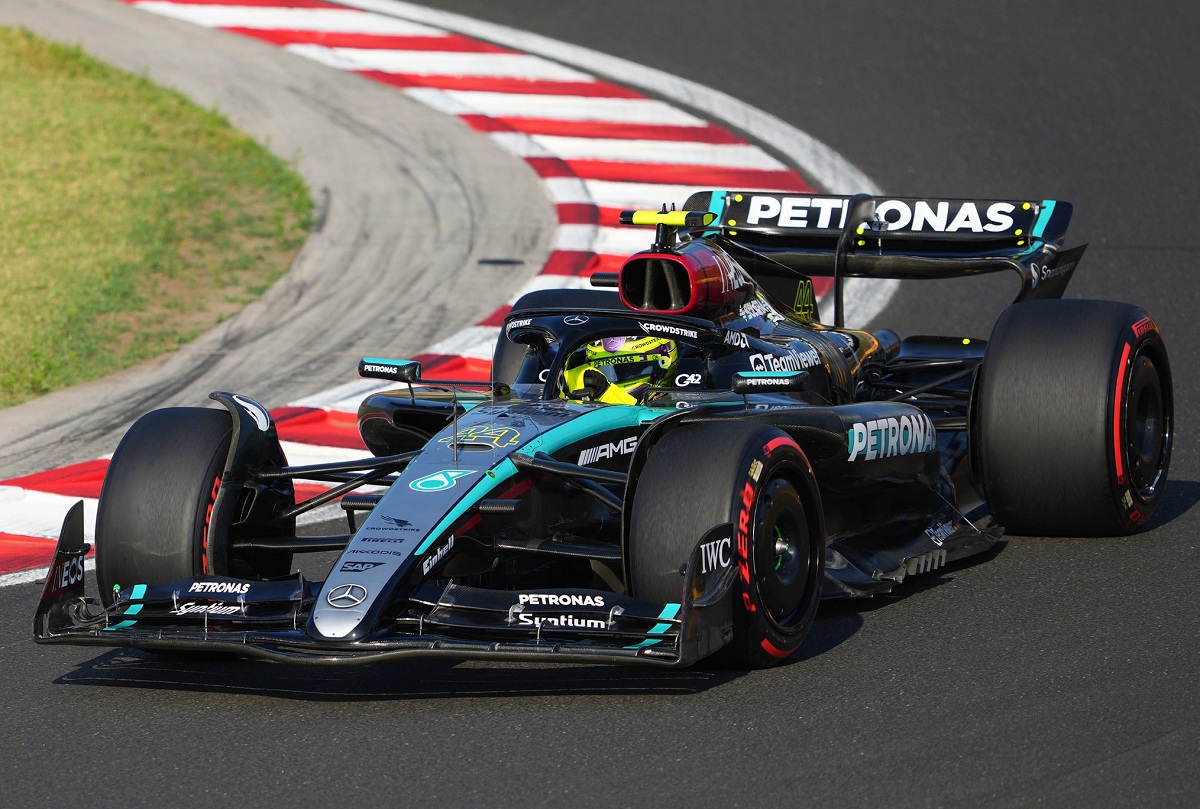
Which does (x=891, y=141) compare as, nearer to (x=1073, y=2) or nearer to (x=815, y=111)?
(x=815, y=111)

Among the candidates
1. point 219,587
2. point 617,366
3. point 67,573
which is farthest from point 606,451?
point 67,573

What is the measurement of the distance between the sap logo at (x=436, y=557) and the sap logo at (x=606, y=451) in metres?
0.69

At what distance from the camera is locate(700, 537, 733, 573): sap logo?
5023 mm

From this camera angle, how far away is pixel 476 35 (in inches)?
635

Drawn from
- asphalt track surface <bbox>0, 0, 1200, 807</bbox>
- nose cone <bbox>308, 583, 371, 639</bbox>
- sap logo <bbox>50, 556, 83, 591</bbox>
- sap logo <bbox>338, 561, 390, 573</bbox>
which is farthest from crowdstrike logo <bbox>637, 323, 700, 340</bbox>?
sap logo <bbox>50, 556, 83, 591</bbox>

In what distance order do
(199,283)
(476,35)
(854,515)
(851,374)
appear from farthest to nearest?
(476,35) < (199,283) < (851,374) < (854,515)

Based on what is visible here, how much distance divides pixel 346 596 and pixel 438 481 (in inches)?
23.1

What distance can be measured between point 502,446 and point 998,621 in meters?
1.84

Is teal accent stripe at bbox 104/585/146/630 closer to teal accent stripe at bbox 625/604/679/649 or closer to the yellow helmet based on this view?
teal accent stripe at bbox 625/604/679/649

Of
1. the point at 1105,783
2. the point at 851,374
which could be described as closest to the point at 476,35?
the point at 851,374

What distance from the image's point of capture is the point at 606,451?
5980mm

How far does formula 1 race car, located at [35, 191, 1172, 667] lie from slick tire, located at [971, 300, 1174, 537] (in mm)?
10

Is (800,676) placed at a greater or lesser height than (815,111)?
lesser

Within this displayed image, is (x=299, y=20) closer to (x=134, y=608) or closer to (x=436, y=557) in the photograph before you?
(x=134, y=608)
